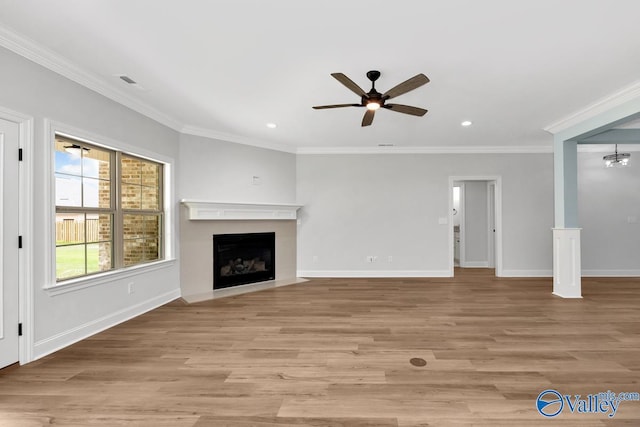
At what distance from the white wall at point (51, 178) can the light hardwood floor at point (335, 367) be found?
7.0 inches

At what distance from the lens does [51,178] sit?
2789 mm

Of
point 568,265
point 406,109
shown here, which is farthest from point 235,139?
point 568,265

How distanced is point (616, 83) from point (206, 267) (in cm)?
565

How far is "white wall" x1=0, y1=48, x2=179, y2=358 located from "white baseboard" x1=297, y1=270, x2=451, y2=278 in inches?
124

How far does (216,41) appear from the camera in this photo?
251 centimetres

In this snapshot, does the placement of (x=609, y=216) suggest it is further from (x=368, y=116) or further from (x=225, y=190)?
(x=225, y=190)

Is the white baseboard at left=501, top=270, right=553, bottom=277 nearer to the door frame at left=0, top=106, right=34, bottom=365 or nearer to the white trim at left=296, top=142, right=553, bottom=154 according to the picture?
the white trim at left=296, top=142, right=553, bottom=154

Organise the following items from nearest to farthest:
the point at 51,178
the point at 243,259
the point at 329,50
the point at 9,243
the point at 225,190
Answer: the point at 9,243
the point at 329,50
the point at 51,178
the point at 225,190
the point at 243,259

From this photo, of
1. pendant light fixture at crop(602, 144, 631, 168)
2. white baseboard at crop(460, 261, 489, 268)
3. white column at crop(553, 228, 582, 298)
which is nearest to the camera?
white column at crop(553, 228, 582, 298)

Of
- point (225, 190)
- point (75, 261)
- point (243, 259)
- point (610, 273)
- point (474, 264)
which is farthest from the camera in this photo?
point (474, 264)

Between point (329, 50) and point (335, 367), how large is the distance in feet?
8.37

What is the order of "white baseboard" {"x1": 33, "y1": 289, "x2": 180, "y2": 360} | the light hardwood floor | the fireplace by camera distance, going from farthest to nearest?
the fireplace < "white baseboard" {"x1": 33, "y1": 289, "x2": 180, "y2": 360} < the light hardwood floor

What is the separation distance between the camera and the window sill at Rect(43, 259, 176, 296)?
2834 mm

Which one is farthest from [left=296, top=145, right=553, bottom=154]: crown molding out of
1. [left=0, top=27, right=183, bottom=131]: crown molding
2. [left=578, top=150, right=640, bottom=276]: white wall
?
[left=0, top=27, right=183, bottom=131]: crown molding
